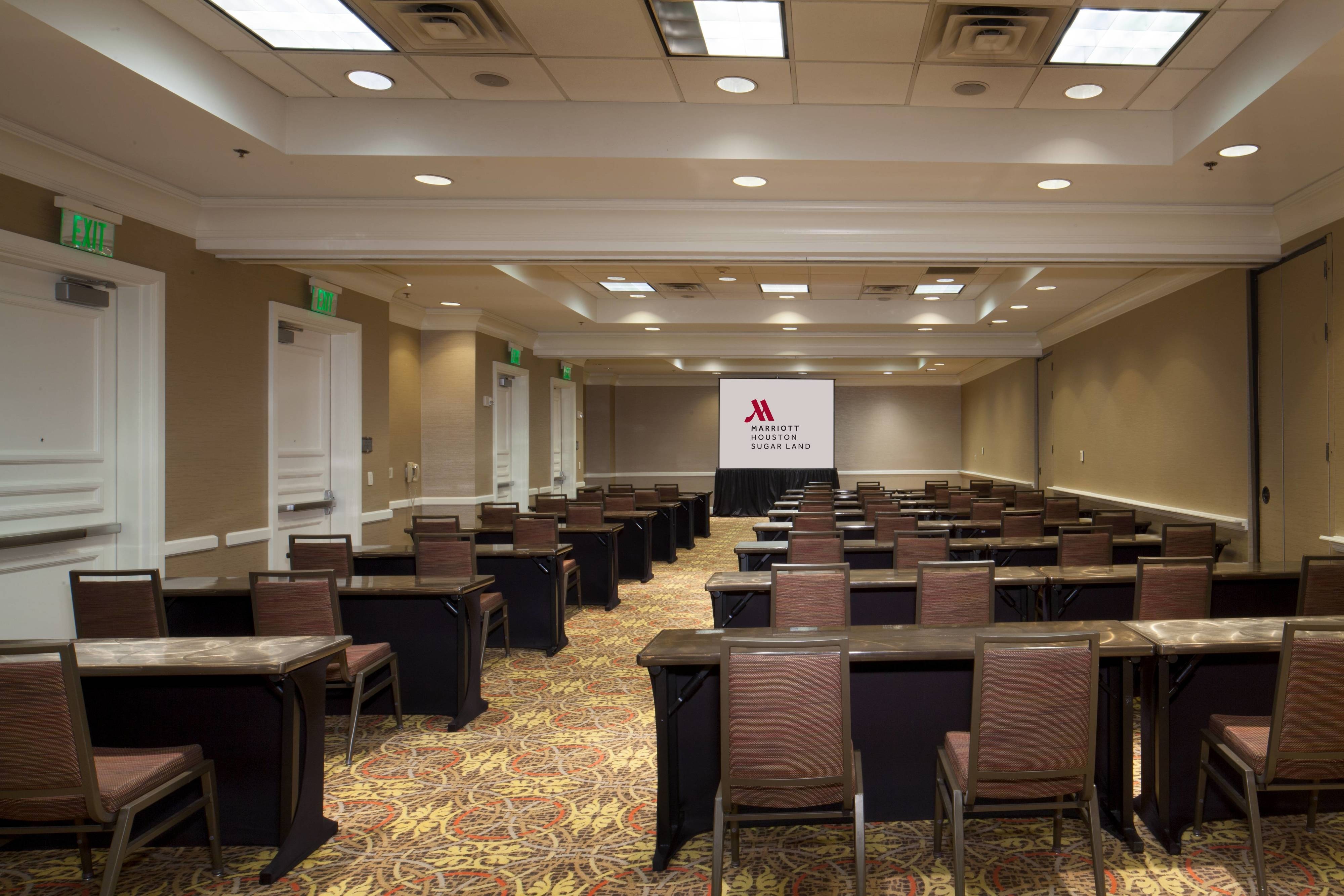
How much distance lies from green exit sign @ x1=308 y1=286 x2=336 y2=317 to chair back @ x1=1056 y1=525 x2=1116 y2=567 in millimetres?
6016

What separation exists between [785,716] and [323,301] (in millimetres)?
6078

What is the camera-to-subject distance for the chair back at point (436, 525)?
6.29 meters

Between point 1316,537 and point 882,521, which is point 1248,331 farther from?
point 882,521

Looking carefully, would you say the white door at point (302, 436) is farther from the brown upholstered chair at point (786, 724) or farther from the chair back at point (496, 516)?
the brown upholstered chair at point (786, 724)

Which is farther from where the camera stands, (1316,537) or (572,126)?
(1316,537)

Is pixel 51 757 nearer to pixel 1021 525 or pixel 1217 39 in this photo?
pixel 1217 39

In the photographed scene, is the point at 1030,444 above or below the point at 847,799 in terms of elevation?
above

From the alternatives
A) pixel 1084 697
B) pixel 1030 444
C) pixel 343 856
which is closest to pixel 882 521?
pixel 1084 697

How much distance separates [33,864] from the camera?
9.67ft

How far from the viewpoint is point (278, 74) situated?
14.1 feet

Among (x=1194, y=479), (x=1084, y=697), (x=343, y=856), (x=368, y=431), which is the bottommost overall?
(x=343, y=856)

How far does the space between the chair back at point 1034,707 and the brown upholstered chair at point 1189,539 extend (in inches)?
152

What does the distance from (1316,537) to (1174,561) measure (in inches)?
103

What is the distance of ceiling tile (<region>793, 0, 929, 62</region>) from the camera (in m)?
3.54
